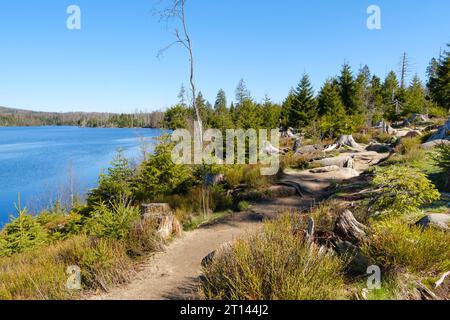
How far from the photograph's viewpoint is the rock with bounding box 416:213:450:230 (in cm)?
500

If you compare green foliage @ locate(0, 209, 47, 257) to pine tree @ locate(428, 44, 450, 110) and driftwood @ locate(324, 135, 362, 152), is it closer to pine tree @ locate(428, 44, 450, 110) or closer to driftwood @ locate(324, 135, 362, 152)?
driftwood @ locate(324, 135, 362, 152)

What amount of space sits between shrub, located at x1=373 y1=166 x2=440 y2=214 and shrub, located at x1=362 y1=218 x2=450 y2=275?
118 cm

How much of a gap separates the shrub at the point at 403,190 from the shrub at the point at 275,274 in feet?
7.90

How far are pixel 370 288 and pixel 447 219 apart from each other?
270 cm

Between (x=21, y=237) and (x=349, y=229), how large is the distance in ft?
29.2

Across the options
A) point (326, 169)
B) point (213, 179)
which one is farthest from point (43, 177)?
point (326, 169)

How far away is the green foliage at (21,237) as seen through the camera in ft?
25.6

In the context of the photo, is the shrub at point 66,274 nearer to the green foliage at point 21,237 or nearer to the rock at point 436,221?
the green foliage at point 21,237

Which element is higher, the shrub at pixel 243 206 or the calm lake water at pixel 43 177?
the shrub at pixel 243 206

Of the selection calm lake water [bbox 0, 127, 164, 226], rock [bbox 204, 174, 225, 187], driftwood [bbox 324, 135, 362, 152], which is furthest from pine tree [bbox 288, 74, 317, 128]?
rock [bbox 204, 174, 225, 187]

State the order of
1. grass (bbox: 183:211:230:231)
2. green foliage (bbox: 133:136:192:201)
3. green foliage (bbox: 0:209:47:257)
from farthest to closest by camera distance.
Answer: green foliage (bbox: 133:136:192:201)
grass (bbox: 183:211:230:231)
green foliage (bbox: 0:209:47:257)

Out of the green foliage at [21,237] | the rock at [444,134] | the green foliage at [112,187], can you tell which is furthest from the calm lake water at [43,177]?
the rock at [444,134]

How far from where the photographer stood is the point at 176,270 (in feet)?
18.0
